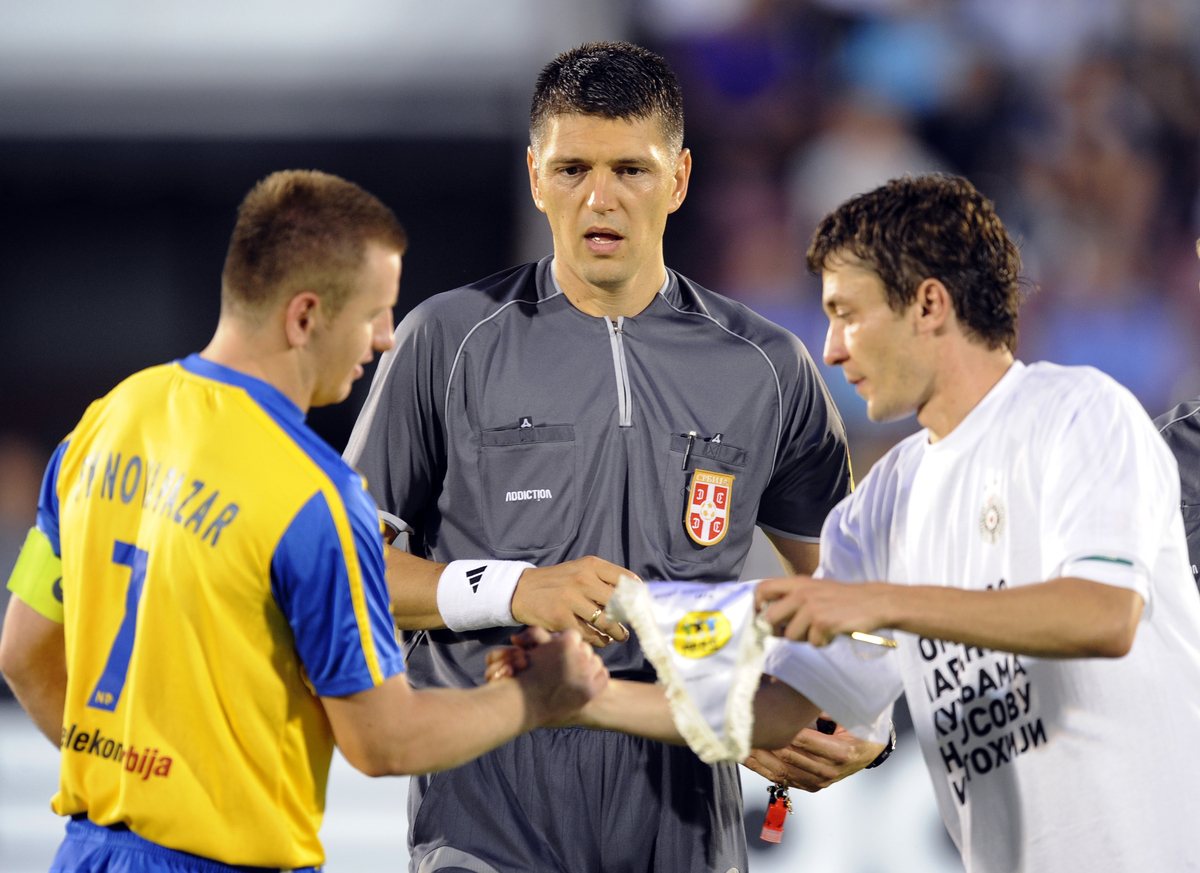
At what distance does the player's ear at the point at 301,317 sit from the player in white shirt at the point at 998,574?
85 centimetres

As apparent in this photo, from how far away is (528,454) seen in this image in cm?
284

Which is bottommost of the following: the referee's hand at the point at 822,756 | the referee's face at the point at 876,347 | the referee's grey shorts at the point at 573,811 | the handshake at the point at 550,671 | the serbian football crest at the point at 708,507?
the referee's grey shorts at the point at 573,811

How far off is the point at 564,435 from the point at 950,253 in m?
0.95

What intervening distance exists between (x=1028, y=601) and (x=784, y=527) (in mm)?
1216

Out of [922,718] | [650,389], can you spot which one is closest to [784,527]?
[650,389]

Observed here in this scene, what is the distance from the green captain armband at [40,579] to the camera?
2064 millimetres

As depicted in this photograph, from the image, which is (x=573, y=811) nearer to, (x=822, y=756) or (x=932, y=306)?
(x=822, y=756)

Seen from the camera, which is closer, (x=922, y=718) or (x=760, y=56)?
(x=922, y=718)

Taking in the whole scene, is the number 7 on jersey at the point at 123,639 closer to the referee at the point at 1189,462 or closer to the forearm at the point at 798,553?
the forearm at the point at 798,553

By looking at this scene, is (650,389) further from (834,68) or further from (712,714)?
(834,68)

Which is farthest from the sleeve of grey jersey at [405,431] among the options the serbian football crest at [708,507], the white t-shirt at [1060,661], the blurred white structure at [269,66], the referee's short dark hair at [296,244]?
the blurred white structure at [269,66]

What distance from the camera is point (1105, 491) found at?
2016 millimetres

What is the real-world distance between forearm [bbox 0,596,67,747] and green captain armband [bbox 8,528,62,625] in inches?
0.7

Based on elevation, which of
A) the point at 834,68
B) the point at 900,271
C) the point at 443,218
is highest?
the point at 834,68
